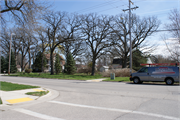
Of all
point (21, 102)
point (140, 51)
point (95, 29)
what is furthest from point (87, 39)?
point (21, 102)

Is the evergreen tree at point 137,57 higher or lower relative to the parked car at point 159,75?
higher

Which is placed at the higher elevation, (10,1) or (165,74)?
(10,1)

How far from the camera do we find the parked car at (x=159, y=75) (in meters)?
14.7

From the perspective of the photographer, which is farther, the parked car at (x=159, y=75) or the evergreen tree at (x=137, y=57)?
the evergreen tree at (x=137, y=57)

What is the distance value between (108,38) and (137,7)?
10818mm

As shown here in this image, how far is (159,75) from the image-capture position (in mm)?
15391

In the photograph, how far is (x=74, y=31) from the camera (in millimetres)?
40812

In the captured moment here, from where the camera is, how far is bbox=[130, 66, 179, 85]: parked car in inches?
580

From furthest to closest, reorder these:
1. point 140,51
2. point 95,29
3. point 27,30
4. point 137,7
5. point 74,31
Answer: point 74,31
point 140,51
point 95,29
point 137,7
point 27,30

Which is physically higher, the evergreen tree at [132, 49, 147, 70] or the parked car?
the evergreen tree at [132, 49, 147, 70]

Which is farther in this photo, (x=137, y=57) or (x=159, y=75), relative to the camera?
(x=137, y=57)

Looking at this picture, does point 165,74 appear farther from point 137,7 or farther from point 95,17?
point 95,17

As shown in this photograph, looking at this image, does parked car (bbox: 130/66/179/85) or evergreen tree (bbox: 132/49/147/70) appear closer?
parked car (bbox: 130/66/179/85)

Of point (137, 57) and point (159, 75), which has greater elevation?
point (137, 57)
